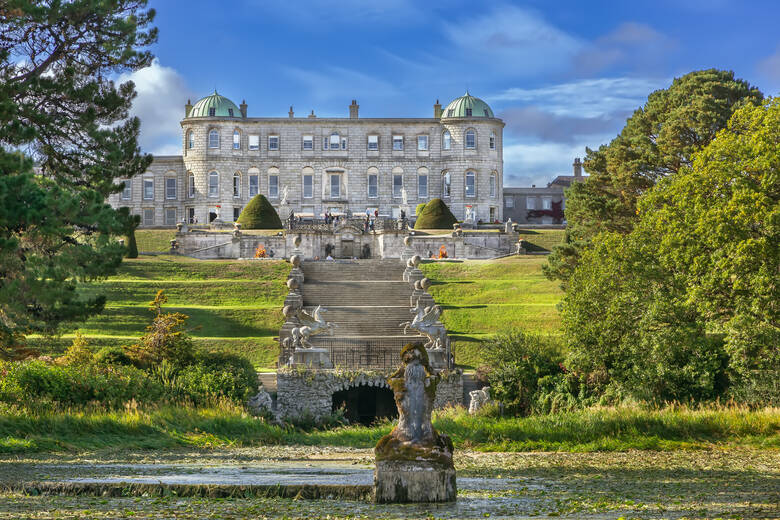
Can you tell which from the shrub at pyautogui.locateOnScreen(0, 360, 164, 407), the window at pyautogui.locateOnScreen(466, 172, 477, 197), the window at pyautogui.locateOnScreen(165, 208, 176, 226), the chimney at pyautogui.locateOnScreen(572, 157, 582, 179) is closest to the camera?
the shrub at pyautogui.locateOnScreen(0, 360, 164, 407)

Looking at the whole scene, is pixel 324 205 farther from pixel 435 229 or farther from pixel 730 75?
pixel 730 75

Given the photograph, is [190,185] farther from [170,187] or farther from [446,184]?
[446,184]

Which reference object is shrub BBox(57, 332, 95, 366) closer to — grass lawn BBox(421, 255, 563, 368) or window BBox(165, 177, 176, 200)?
grass lawn BBox(421, 255, 563, 368)

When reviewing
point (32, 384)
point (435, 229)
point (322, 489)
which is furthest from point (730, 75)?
point (322, 489)

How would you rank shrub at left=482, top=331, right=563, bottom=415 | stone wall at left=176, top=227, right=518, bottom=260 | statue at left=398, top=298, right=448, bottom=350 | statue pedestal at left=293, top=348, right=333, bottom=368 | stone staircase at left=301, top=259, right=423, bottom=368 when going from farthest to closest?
stone wall at left=176, top=227, right=518, bottom=260 → stone staircase at left=301, top=259, right=423, bottom=368 → statue at left=398, top=298, right=448, bottom=350 → statue pedestal at left=293, top=348, right=333, bottom=368 → shrub at left=482, top=331, right=563, bottom=415

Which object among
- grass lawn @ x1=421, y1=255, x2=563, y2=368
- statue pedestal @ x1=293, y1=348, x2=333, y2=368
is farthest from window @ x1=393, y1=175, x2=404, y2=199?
statue pedestal @ x1=293, y1=348, x2=333, y2=368

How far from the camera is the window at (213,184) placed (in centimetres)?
7819

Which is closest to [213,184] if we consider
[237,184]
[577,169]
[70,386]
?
[237,184]

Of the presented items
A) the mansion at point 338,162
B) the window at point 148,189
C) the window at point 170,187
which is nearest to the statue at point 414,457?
the mansion at point 338,162

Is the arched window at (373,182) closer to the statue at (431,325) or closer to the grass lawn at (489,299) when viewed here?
the grass lawn at (489,299)

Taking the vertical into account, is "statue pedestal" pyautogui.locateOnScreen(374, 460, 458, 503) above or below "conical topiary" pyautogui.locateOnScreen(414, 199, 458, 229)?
below

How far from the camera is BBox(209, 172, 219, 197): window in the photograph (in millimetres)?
78188

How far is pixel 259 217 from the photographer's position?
61.9 meters

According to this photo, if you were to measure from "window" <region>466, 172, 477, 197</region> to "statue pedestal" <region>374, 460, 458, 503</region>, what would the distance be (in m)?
69.0
